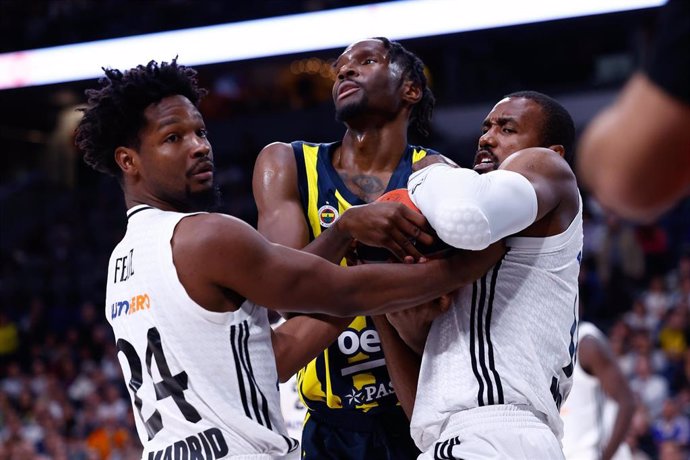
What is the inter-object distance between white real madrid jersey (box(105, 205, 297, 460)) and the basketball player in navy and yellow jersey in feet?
2.49

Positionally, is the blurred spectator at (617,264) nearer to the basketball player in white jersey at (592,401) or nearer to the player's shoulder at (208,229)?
the basketball player in white jersey at (592,401)

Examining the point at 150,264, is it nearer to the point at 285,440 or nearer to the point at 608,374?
the point at 285,440

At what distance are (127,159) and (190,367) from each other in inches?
29.0

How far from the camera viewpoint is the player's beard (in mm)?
4027

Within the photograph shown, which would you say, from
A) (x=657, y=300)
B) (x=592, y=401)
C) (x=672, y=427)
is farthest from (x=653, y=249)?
(x=592, y=401)

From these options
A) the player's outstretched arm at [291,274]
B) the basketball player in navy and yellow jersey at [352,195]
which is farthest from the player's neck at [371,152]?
the player's outstretched arm at [291,274]

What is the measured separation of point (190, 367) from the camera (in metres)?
3.02

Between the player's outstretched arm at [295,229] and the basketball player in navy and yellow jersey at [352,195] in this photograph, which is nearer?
the player's outstretched arm at [295,229]

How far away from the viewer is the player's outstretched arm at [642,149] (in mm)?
1606

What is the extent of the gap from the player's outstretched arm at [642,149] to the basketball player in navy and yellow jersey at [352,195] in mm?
2175

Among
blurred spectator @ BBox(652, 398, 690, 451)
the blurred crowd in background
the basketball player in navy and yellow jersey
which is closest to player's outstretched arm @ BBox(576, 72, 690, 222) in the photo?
the basketball player in navy and yellow jersey

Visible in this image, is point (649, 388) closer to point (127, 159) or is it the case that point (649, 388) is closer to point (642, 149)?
point (127, 159)

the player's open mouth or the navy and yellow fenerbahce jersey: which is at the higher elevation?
the player's open mouth

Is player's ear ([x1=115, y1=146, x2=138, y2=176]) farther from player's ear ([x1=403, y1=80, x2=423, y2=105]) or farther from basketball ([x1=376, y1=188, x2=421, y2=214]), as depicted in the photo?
player's ear ([x1=403, y1=80, x2=423, y2=105])
